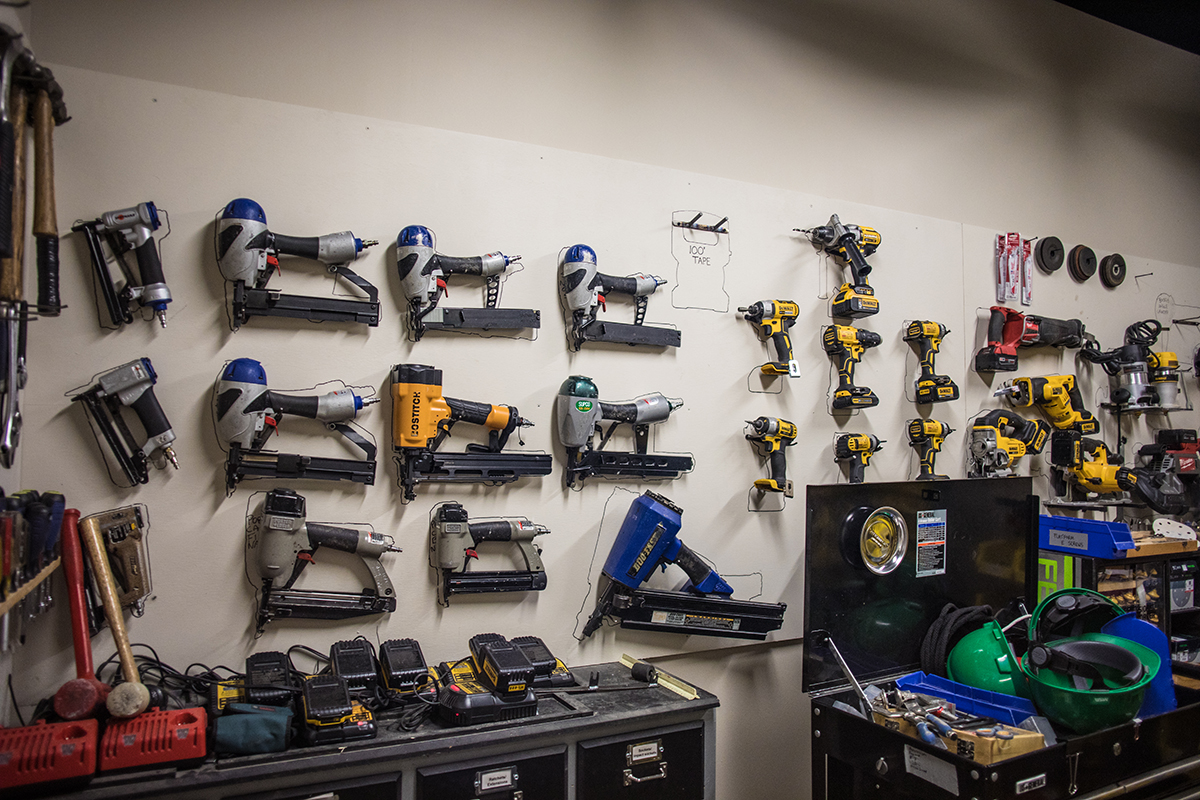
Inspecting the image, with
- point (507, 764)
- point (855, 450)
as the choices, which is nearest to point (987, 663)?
point (855, 450)

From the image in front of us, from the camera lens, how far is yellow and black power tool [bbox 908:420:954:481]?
3.26 meters

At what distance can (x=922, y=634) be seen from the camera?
2432mm

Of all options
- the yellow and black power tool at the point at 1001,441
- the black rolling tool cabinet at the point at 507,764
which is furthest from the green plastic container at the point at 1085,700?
the yellow and black power tool at the point at 1001,441

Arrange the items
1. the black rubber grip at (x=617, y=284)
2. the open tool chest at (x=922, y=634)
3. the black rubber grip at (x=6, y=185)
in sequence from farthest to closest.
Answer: the black rubber grip at (x=617, y=284)
the open tool chest at (x=922, y=634)
the black rubber grip at (x=6, y=185)

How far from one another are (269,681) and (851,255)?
9.18 ft

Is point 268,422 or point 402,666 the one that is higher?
point 268,422

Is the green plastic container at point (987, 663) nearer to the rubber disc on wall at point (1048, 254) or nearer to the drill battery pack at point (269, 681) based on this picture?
the drill battery pack at point (269, 681)

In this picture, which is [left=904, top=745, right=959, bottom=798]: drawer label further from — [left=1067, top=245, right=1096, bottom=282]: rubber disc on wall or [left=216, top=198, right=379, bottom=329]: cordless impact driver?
[left=1067, top=245, right=1096, bottom=282]: rubber disc on wall

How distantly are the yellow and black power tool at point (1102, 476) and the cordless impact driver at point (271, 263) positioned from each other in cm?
358

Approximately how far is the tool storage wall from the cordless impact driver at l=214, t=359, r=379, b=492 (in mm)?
62

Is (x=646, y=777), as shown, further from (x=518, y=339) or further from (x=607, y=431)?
(x=518, y=339)

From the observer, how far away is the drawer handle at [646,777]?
1924mm

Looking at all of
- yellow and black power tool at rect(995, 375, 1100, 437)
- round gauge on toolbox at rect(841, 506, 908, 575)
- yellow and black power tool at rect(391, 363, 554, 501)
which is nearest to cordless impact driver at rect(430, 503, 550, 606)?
yellow and black power tool at rect(391, 363, 554, 501)

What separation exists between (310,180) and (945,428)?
9.81 ft
